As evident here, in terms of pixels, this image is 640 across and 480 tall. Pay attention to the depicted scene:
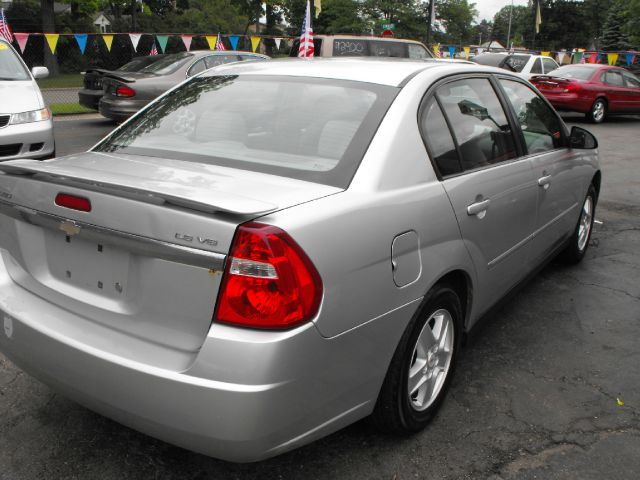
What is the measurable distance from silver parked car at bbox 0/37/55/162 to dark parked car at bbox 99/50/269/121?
338cm

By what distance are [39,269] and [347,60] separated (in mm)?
1848

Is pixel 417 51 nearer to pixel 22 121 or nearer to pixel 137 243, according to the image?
pixel 22 121

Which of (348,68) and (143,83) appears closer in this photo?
(348,68)

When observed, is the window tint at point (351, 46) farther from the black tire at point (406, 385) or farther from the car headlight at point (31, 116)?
the black tire at point (406, 385)

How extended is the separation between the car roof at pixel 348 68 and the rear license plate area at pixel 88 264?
1.37 m

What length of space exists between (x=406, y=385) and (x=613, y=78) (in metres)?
17.2

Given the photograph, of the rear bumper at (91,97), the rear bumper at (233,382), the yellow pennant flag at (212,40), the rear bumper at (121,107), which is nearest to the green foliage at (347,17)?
the yellow pennant flag at (212,40)

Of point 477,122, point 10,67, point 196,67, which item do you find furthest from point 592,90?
point 477,122

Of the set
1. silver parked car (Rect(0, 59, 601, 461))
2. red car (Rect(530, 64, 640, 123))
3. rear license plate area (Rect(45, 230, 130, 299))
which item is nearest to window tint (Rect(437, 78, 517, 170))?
silver parked car (Rect(0, 59, 601, 461))

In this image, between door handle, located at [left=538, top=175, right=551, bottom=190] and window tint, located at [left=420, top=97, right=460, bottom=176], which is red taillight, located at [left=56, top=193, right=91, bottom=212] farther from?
door handle, located at [left=538, top=175, right=551, bottom=190]

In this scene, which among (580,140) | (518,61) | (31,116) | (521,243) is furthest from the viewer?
(518,61)

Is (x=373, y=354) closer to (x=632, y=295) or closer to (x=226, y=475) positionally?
(x=226, y=475)

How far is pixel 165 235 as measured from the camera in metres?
2.02

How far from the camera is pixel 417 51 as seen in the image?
15.5 meters
